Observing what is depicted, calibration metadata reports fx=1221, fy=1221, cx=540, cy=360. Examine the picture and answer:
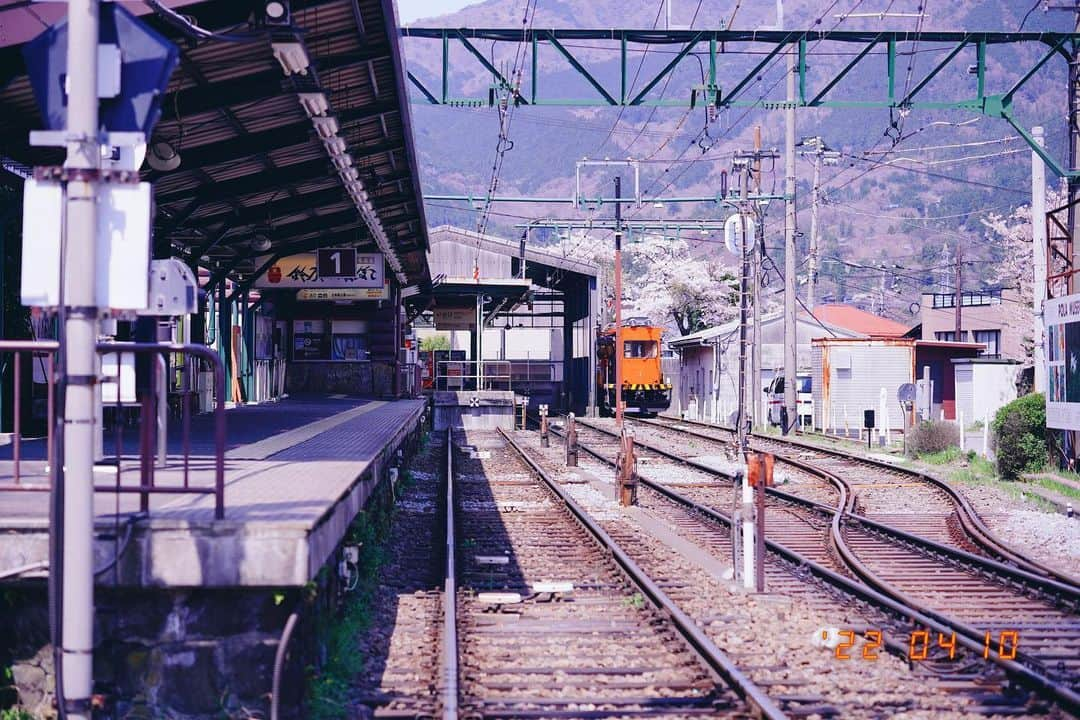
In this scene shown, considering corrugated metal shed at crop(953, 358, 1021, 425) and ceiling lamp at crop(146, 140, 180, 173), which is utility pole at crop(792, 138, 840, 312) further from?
ceiling lamp at crop(146, 140, 180, 173)

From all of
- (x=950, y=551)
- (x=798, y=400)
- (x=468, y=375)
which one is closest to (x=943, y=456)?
(x=950, y=551)

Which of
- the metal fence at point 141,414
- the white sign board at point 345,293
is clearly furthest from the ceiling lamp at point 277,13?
the white sign board at point 345,293

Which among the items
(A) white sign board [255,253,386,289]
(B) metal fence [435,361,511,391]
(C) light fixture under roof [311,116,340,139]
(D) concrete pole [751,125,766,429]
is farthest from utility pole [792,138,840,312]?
(C) light fixture under roof [311,116,340,139]

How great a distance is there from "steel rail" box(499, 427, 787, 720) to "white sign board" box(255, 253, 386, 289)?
11.2 metres

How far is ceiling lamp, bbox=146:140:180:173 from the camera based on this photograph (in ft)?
40.6

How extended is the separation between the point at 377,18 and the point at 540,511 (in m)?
7.01

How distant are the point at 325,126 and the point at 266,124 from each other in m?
1.12

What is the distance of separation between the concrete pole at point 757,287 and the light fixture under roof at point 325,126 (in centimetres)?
1232

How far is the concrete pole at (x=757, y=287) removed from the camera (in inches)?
1085

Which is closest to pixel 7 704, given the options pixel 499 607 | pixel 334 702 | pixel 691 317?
pixel 334 702

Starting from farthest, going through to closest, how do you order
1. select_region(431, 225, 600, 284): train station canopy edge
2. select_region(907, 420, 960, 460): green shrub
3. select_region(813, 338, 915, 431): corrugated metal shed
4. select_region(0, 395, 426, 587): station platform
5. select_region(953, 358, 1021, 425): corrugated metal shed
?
select_region(431, 225, 600, 284): train station canopy edge < select_region(813, 338, 915, 431): corrugated metal shed < select_region(953, 358, 1021, 425): corrugated metal shed < select_region(907, 420, 960, 460): green shrub < select_region(0, 395, 426, 587): station platform

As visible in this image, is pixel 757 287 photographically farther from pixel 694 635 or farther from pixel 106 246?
pixel 106 246

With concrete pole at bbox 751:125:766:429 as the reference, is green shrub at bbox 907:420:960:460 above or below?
below

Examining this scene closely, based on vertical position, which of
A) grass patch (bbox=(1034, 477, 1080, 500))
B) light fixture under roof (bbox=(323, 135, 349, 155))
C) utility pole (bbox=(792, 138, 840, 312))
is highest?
utility pole (bbox=(792, 138, 840, 312))
